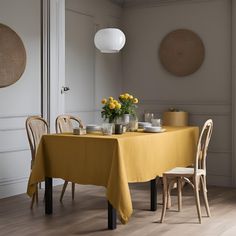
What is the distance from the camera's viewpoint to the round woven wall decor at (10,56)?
5.59 m

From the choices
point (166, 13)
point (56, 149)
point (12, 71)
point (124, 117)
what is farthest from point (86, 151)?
point (166, 13)

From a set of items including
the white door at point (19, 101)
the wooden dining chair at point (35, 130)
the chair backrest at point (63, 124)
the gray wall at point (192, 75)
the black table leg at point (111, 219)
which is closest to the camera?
the black table leg at point (111, 219)

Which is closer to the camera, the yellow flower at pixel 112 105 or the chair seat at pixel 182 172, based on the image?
the chair seat at pixel 182 172

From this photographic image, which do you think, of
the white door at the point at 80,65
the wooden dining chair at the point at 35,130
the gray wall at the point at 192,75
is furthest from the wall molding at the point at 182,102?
the wooden dining chair at the point at 35,130

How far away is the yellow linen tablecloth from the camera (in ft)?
14.1

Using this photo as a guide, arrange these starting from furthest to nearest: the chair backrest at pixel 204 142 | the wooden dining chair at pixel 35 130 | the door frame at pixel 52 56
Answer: the door frame at pixel 52 56 < the wooden dining chair at pixel 35 130 < the chair backrest at pixel 204 142

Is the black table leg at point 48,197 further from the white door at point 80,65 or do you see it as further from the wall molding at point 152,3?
the wall molding at point 152,3

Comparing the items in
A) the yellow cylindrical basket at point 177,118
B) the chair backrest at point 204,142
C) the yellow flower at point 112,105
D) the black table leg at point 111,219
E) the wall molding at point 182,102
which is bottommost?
the black table leg at point 111,219

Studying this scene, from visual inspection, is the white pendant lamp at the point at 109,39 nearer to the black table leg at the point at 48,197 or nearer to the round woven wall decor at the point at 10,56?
the round woven wall decor at the point at 10,56

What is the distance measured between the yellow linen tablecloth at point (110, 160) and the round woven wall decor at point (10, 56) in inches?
47.0

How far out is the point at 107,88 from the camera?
302 inches

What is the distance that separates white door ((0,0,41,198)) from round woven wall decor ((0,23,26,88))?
94mm

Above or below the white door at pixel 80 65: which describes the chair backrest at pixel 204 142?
below

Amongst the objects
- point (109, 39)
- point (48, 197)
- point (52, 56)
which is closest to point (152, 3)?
point (52, 56)
